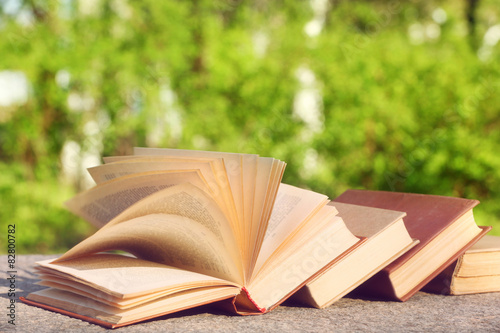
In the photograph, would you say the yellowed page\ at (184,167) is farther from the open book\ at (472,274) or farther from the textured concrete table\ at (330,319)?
the open book\ at (472,274)

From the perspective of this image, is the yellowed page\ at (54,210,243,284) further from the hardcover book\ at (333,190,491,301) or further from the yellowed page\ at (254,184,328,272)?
the hardcover book\ at (333,190,491,301)

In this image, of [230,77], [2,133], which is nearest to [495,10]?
[230,77]

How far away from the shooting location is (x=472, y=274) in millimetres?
1332

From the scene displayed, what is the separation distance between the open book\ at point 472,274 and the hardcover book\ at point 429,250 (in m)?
0.05

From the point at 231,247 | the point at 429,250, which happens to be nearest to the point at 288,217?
the point at 231,247

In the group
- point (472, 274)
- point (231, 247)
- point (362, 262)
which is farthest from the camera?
point (472, 274)

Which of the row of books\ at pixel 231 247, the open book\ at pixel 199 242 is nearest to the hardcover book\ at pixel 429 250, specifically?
the row of books\ at pixel 231 247

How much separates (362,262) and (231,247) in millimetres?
289

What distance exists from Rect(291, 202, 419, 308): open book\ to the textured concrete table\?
0.03 m

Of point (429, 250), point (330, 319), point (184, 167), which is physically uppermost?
point (184, 167)

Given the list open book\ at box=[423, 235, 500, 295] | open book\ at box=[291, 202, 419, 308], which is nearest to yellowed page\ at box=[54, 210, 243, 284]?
open book\ at box=[291, 202, 419, 308]

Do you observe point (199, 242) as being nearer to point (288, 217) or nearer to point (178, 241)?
point (178, 241)

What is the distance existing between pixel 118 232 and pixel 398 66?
10.2 feet

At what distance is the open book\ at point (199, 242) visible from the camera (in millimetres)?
1062
